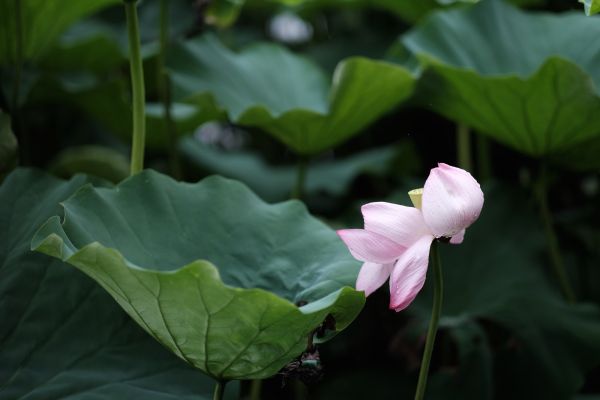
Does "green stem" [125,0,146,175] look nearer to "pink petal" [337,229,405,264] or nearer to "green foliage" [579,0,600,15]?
"pink petal" [337,229,405,264]

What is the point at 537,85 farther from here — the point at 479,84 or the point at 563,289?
the point at 563,289

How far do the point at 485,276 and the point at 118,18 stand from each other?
117 centimetres

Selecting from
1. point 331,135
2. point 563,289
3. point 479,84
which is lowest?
point 563,289

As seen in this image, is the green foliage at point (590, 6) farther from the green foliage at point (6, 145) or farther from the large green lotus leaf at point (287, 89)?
the green foliage at point (6, 145)

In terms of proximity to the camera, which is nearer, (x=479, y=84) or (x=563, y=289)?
(x=479, y=84)

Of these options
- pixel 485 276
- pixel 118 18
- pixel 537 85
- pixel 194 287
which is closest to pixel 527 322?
pixel 485 276

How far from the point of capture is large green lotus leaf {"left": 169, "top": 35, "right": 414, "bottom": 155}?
3.96ft

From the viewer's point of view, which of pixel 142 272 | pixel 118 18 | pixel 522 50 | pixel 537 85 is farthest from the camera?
pixel 118 18

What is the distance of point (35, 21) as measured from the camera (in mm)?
1330

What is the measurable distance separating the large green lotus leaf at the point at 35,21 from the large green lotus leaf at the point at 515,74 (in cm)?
53

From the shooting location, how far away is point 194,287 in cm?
70

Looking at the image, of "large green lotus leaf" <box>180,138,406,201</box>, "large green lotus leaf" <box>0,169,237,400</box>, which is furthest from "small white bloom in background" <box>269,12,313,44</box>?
"large green lotus leaf" <box>0,169,237,400</box>

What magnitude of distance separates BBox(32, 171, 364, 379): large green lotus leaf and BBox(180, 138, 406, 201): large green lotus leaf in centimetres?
71

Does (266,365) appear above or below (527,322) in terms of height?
above
